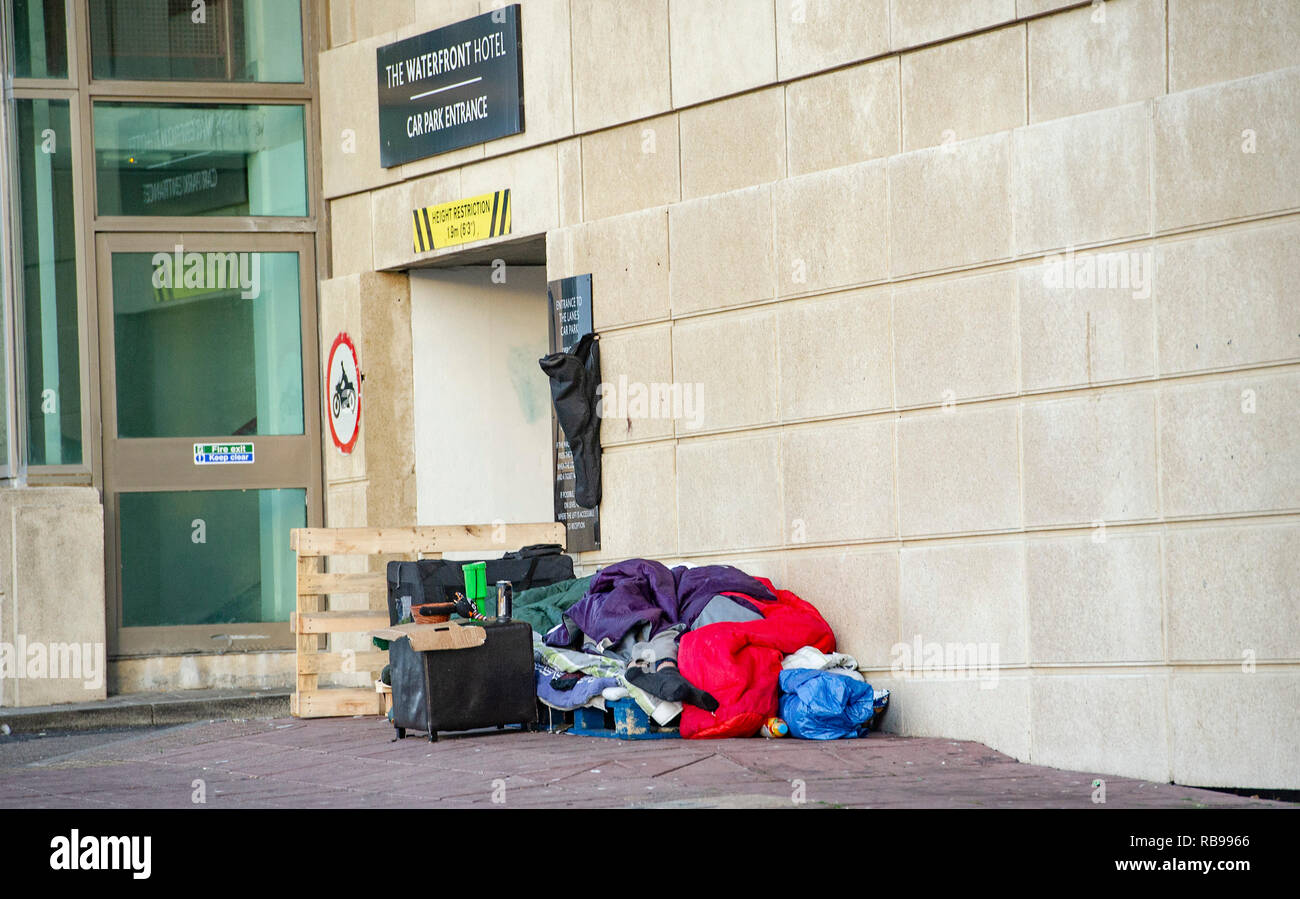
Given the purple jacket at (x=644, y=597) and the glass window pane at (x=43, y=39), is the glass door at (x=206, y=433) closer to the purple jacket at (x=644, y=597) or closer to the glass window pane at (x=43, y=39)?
the glass window pane at (x=43, y=39)

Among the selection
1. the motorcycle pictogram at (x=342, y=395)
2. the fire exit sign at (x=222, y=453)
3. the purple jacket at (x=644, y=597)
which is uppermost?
the motorcycle pictogram at (x=342, y=395)

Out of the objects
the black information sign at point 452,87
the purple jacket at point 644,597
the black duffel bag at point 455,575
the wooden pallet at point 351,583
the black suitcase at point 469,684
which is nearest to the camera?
the black suitcase at point 469,684

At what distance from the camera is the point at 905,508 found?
9195 mm

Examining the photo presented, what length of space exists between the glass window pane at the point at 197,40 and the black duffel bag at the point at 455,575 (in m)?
4.84

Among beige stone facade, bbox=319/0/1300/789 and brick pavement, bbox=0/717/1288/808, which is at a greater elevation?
beige stone facade, bbox=319/0/1300/789

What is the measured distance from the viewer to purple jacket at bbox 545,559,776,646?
31.2 ft

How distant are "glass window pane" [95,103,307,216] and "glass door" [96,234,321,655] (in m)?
0.29

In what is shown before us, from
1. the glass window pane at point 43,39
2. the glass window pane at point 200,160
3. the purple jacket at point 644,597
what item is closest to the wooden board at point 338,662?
the purple jacket at point 644,597

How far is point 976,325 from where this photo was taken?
8820 mm

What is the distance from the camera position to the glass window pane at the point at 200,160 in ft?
42.7

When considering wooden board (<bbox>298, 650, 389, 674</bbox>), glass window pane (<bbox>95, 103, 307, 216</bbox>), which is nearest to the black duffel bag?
wooden board (<bbox>298, 650, 389, 674</bbox>)

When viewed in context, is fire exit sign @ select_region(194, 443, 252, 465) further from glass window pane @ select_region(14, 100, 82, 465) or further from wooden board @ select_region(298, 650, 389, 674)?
wooden board @ select_region(298, 650, 389, 674)

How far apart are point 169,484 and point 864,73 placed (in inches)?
261
